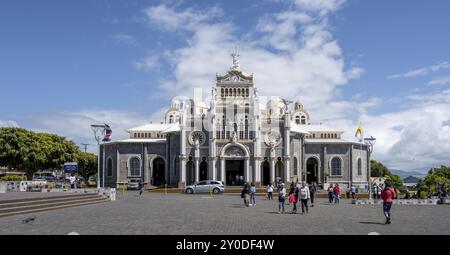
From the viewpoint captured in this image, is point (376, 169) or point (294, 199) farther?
point (376, 169)

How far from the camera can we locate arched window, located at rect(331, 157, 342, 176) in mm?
71225

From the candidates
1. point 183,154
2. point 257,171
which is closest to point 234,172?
point 257,171

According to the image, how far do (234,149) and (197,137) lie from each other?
18.7 ft

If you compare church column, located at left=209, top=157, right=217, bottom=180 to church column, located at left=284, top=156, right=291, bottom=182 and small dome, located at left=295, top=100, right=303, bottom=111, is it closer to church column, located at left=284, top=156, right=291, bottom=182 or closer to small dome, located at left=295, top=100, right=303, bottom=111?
church column, located at left=284, top=156, right=291, bottom=182

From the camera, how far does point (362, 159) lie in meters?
73.8

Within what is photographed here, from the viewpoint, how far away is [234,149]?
→ 6638 centimetres

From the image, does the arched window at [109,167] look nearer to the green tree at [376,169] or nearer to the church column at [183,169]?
the church column at [183,169]

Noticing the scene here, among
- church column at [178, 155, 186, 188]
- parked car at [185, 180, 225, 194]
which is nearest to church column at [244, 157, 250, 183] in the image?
church column at [178, 155, 186, 188]

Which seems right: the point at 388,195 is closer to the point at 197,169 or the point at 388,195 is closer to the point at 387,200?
the point at 387,200

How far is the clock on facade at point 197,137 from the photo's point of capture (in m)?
67.1

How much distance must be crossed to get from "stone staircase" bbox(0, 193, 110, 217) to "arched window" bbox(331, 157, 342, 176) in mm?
45171

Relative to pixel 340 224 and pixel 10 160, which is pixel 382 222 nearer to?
pixel 340 224
